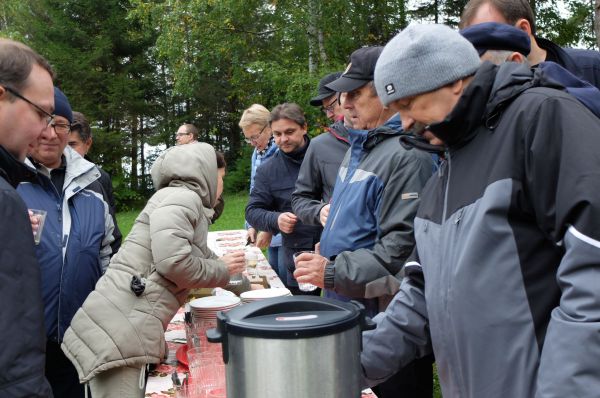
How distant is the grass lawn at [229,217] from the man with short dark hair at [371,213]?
835 cm

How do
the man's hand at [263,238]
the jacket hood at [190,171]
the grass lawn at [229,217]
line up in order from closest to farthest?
the jacket hood at [190,171] < the man's hand at [263,238] < the grass lawn at [229,217]

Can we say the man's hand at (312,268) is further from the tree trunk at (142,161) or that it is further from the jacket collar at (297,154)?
the tree trunk at (142,161)

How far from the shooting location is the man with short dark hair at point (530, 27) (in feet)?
7.02

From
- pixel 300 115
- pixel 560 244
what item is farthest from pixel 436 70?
pixel 300 115

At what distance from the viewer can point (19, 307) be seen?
1.25 metres

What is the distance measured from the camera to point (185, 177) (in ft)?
7.77

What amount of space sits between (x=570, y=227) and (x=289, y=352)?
588 millimetres

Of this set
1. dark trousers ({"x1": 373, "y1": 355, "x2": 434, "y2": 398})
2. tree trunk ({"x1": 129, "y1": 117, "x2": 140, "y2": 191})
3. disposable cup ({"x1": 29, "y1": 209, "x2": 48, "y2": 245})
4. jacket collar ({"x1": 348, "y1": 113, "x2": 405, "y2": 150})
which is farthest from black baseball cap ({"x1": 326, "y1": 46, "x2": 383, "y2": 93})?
tree trunk ({"x1": 129, "y1": 117, "x2": 140, "y2": 191})

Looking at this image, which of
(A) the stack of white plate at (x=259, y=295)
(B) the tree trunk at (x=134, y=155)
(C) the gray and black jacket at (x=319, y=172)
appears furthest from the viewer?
(B) the tree trunk at (x=134, y=155)

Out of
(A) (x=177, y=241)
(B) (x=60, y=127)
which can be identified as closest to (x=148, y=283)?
(A) (x=177, y=241)

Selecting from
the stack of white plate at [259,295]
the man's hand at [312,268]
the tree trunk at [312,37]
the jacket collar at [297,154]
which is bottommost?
the stack of white plate at [259,295]

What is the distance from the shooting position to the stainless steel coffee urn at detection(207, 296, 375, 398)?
1104 mm

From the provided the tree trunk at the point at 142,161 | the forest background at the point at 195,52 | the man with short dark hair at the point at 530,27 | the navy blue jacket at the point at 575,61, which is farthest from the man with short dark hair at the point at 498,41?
the tree trunk at the point at 142,161

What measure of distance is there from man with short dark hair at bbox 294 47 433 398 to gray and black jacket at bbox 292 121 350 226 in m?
0.66
